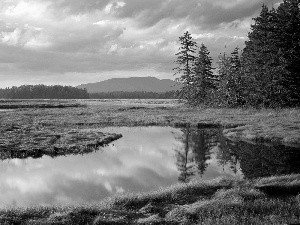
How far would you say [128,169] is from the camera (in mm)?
17219

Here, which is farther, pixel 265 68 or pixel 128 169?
pixel 265 68

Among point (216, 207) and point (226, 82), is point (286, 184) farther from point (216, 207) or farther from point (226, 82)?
point (226, 82)

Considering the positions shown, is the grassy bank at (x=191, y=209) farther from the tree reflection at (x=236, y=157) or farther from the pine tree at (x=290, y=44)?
the pine tree at (x=290, y=44)

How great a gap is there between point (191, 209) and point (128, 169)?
813 centimetres

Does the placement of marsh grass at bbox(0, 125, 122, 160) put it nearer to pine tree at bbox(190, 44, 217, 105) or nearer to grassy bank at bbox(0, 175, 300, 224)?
grassy bank at bbox(0, 175, 300, 224)

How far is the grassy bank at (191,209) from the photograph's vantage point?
8719 mm

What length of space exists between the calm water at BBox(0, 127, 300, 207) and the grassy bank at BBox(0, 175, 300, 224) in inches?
88.5

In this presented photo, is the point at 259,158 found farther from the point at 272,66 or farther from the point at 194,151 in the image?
the point at 272,66

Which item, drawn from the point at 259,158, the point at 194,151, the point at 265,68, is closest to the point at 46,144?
the point at 194,151

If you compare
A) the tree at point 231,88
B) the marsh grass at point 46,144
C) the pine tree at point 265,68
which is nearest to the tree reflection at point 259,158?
the marsh grass at point 46,144

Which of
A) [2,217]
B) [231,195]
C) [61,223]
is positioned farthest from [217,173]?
[2,217]

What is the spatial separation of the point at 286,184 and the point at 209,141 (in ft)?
46.0

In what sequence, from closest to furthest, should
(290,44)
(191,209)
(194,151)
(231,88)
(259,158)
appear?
(191,209), (259,158), (194,151), (290,44), (231,88)

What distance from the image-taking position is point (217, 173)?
16.2 meters
